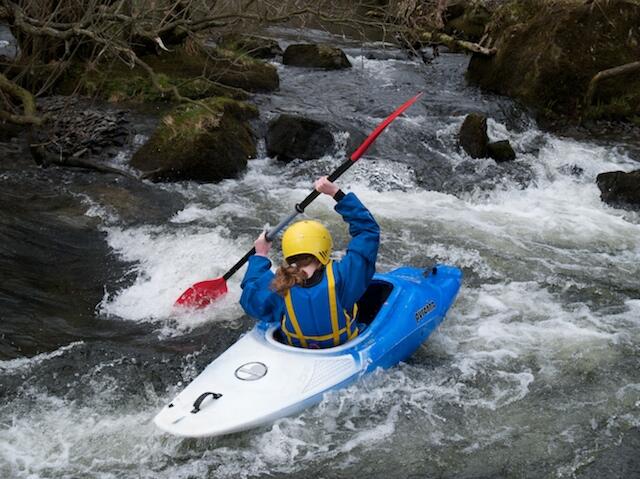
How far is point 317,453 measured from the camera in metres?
3.41

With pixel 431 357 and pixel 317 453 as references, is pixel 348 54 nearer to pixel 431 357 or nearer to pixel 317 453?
pixel 431 357

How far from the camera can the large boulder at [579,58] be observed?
8984 mm

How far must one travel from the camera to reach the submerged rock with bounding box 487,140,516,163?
25.8 feet

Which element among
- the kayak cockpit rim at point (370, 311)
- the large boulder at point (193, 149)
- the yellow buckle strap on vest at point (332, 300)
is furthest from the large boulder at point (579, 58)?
the yellow buckle strap on vest at point (332, 300)

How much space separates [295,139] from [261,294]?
4.14m

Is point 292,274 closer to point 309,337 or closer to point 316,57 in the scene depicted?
point 309,337

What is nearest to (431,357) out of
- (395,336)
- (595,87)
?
(395,336)

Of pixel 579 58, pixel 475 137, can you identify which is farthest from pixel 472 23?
pixel 475 137

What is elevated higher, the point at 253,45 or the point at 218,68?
the point at 218,68

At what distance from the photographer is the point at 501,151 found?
7.87 meters

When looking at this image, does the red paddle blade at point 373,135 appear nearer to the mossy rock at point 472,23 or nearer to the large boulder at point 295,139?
the large boulder at point 295,139

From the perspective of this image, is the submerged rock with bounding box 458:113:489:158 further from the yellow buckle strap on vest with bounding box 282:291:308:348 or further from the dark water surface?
the yellow buckle strap on vest with bounding box 282:291:308:348

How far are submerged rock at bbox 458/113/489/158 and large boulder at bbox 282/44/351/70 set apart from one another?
3723 mm

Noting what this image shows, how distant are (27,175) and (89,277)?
221 centimetres
